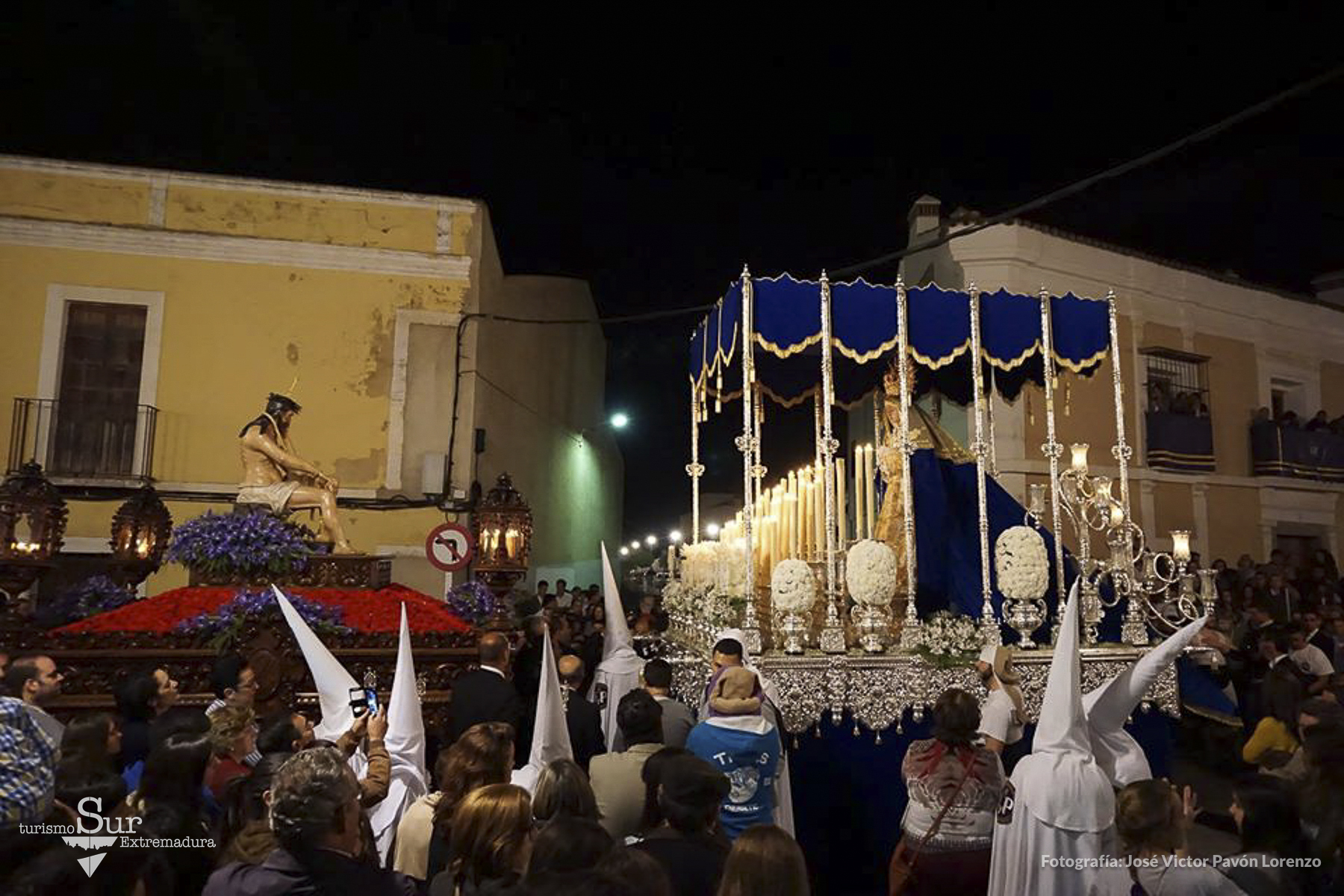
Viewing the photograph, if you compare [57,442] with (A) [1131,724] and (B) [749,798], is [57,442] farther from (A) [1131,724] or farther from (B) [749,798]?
(A) [1131,724]

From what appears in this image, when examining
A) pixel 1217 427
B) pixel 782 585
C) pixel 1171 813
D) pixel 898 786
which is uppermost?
pixel 1217 427

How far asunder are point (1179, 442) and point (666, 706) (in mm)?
13885

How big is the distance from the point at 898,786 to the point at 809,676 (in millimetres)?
892

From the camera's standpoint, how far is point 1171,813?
302 cm

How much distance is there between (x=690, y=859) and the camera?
270cm

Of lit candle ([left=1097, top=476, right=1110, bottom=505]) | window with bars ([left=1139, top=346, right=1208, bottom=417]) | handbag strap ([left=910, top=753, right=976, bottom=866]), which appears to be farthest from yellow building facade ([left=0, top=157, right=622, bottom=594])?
window with bars ([left=1139, top=346, right=1208, bottom=417])

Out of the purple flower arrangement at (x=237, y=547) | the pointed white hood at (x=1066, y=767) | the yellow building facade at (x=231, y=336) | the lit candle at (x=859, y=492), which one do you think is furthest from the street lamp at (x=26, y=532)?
the pointed white hood at (x=1066, y=767)

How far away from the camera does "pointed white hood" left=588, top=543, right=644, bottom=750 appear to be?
23.9 ft

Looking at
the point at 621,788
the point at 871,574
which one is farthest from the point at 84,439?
the point at 621,788

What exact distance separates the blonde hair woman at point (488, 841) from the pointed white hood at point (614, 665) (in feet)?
14.8

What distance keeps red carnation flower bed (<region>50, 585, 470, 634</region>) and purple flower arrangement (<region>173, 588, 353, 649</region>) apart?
0.35 ft

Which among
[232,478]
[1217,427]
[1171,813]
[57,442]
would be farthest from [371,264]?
[1217,427]

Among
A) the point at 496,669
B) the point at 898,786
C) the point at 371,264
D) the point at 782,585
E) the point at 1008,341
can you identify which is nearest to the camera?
the point at 496,669

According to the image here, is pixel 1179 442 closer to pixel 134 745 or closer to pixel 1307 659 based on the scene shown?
pixel 1307 659
